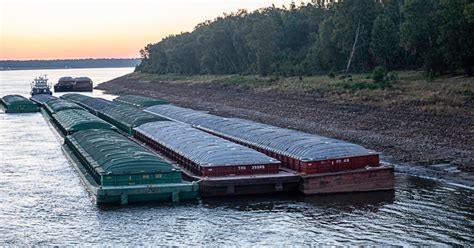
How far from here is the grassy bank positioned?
197 feet

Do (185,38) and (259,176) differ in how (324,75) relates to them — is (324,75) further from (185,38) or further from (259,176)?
(185,38)

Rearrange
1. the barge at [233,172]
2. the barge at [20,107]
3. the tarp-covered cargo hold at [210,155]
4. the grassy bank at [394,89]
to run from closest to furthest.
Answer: the barge at [233,172] < the tarp-covered cargo hold at [210,155] < the grassy bank at [394,89] < the barge at [20,107]

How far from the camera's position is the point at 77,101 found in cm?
10444

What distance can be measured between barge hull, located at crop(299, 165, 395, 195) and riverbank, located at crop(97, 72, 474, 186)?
488 centimetres

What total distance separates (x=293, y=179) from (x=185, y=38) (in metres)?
161

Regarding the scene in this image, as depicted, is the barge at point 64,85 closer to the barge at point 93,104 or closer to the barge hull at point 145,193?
the barge at point 93,104

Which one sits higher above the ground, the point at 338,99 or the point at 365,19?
the point at 365,19

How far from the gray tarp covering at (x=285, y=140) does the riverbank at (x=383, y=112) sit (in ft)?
21.7

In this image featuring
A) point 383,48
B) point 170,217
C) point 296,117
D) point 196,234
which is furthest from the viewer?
point 383,48

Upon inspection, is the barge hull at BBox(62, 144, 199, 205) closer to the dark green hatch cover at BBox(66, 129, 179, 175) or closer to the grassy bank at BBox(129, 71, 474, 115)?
the dark green hatch cover at BBox(66, 129, 179, 175)

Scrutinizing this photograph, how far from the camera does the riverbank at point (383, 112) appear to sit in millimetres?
46219

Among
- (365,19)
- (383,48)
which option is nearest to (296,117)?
(383,48)

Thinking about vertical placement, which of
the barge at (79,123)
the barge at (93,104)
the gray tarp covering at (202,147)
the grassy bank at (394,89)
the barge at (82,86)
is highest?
the grassy bank at (394,89)

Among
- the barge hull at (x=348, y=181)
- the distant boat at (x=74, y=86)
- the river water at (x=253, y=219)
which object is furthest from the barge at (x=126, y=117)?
the distant boat at (x=74, y=86)
